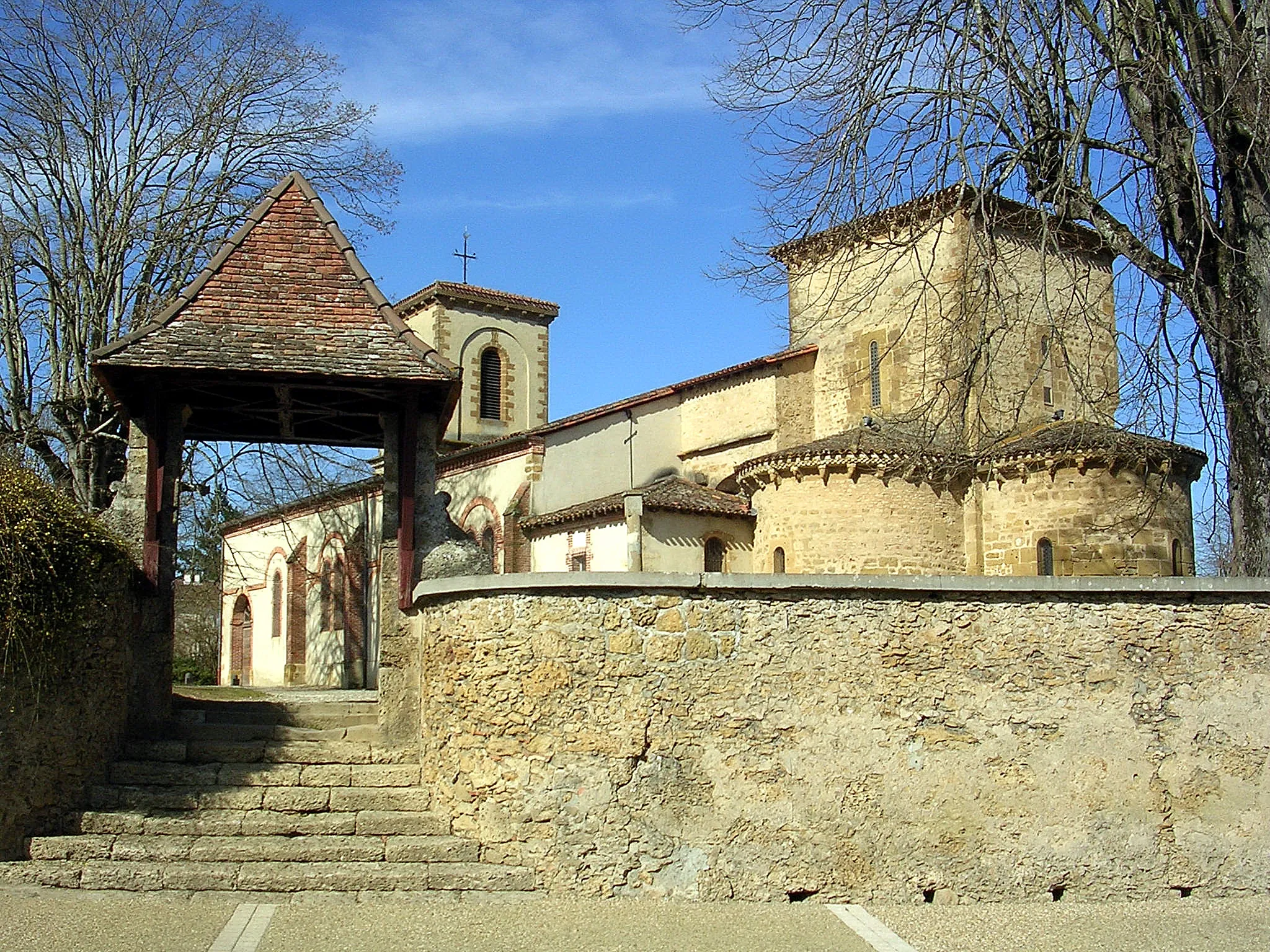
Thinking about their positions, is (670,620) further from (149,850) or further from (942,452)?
(942,452)

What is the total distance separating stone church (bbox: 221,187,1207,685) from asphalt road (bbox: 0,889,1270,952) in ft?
16.6

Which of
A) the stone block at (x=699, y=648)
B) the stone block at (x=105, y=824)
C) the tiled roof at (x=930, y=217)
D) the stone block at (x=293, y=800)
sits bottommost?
the stone block at (x=105, y=824)

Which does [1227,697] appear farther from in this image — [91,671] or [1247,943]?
[91,671]

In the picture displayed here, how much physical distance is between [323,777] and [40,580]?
2.59 meters

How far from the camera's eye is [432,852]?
352 inches

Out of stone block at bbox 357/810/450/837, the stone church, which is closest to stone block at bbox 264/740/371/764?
stone block at bbox 357/810/450/837

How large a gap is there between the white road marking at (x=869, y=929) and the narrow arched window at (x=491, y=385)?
31.1m

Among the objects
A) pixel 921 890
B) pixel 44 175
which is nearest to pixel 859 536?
pixel 921 890

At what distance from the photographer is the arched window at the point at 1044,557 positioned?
20484 mm

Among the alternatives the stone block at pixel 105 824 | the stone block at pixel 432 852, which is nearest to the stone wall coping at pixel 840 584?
the stone block at pixel 432 852

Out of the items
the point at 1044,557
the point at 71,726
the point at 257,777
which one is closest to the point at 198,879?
the point at 257,777

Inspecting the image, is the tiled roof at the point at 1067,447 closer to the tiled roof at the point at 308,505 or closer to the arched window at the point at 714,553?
the arched window at the point at 714,553

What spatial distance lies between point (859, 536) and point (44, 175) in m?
14.1

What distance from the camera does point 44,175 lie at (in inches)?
730
